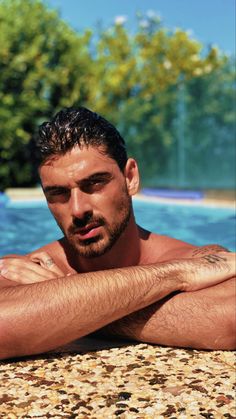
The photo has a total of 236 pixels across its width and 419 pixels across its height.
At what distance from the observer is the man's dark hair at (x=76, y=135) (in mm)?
2990

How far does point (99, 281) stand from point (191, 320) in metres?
0.54

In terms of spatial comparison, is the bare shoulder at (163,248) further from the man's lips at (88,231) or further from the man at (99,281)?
the man's lips at (88,231)

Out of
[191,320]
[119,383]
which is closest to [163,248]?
[191,320]

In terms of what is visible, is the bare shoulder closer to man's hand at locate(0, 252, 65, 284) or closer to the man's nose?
man's hand at locate(0, 252, 65, 284)

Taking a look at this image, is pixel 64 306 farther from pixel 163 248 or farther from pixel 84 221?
pixel 163 248

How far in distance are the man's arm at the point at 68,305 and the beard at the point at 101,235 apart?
29 centimetres

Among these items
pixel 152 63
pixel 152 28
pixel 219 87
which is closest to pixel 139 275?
pixel 219 87

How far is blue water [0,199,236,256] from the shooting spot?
10.2 meters

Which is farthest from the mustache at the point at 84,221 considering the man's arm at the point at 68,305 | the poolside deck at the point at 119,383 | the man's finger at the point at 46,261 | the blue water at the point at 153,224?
the blue water at the point at 153,224

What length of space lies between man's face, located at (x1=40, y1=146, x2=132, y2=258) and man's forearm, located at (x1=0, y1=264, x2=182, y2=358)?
304 millimetres

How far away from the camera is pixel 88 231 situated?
298 cm

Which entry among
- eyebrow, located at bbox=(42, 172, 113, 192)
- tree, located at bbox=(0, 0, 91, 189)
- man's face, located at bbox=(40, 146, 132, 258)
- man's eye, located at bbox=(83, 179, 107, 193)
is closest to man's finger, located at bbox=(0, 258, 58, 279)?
man's face, located at bbox=(40, 146, 132, 258)

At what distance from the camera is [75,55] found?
58.3 ft

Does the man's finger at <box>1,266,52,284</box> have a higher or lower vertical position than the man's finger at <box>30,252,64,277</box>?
lower
